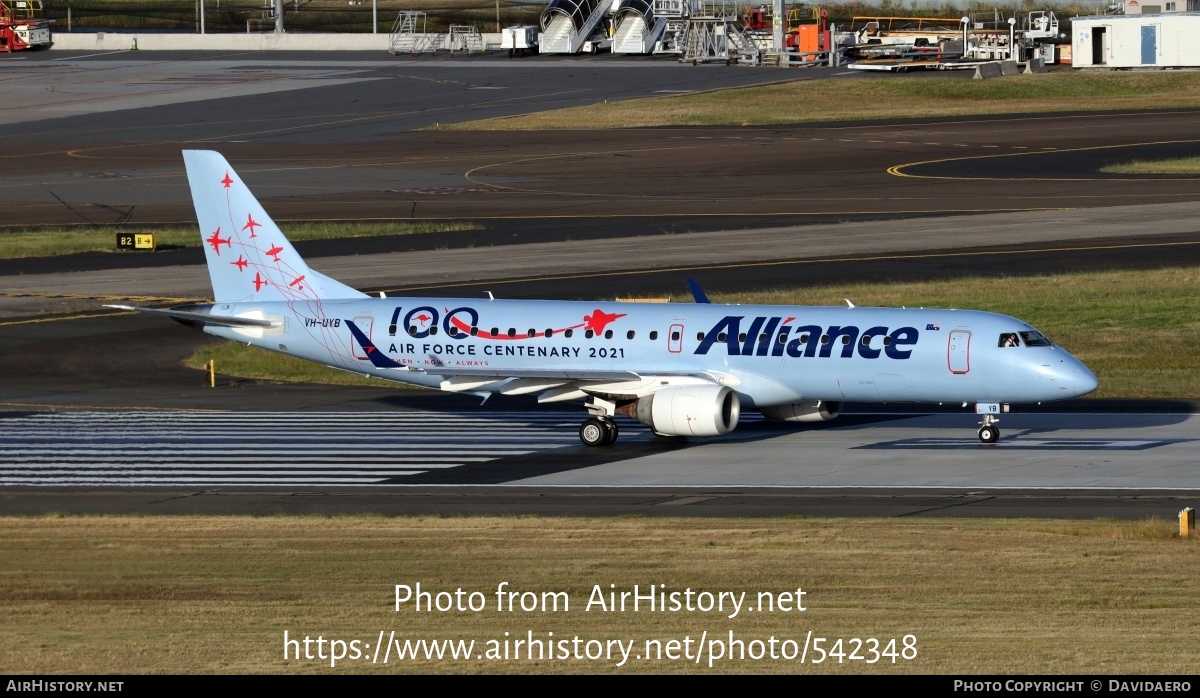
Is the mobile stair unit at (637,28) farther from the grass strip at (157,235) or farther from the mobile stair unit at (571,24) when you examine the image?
the grass strip at (157,235)

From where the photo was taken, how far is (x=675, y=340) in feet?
141

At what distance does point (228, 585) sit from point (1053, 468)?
70.6ft

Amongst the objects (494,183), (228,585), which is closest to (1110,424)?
(228,585)

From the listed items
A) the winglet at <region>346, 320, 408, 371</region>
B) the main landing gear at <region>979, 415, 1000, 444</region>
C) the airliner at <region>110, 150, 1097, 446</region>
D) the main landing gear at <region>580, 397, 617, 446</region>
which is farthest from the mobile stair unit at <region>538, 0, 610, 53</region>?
the main landing gear at <region>979, 415, 1000, 444</region>

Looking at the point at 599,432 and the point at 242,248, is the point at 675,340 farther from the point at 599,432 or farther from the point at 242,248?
the point at 242,248

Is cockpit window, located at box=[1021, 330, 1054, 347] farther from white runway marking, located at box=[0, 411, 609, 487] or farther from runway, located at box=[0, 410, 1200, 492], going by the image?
white runway marking, located at box=[0, 411, 609, 487]

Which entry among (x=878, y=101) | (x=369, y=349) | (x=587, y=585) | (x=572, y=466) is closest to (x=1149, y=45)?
(x=878, y=101)

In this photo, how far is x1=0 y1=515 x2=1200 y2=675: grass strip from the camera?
20156mm

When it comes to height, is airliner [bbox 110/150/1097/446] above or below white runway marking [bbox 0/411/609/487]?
above

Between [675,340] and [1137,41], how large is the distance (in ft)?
403

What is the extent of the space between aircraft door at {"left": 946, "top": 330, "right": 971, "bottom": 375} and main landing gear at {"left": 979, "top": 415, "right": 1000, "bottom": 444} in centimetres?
241

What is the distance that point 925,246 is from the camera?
7612 cm

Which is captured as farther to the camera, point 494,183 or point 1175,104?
point 1175,104
